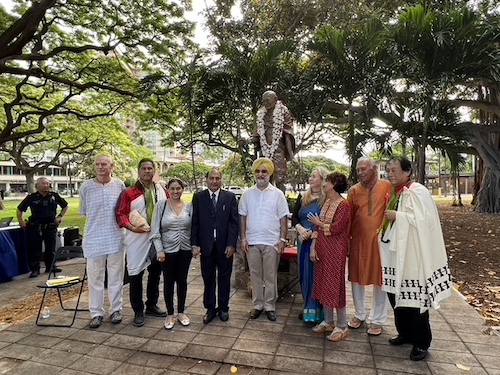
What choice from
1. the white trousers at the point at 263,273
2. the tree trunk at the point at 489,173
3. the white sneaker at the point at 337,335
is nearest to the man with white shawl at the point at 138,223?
the white trousers at the point at 263,273

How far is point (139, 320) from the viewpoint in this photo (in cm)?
357

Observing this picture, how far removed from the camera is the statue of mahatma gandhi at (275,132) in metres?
4.75

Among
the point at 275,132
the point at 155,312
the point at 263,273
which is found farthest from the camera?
the point at 275,132

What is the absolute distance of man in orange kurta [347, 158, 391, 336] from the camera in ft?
10.5

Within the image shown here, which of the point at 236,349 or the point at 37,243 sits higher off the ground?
the point at 37,243

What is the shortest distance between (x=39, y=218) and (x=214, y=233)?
14.5 ft

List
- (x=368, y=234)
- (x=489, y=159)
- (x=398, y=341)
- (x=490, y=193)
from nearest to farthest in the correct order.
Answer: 1. (x=398, y=341)
2. (x=368, y=234)
3. (x=489, y=159)
4. (x=490, y=193)

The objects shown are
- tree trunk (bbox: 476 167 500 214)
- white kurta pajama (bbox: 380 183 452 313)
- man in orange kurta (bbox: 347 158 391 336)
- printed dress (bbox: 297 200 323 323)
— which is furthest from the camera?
tree trunk (bbox: 476 167 500 214)

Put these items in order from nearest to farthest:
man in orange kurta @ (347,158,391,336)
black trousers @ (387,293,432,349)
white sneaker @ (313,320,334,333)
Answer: black trousers @ (387,293,432,349) → man in orange kurta @ (347,158,391,336) → white sneaker @ (313,320,334,333)

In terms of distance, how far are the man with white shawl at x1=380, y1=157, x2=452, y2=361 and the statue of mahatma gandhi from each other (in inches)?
83.3

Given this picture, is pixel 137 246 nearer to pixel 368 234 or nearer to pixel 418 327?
pixel 368 234

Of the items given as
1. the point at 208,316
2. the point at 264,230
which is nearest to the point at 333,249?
the point at 264,230

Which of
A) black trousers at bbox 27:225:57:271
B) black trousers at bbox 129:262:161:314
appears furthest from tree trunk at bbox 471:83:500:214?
black trousers at bbox 27:225:57:271

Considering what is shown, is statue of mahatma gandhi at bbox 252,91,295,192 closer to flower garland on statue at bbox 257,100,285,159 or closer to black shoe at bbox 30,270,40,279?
flower garland on statue at bbox 257,100,285,159
